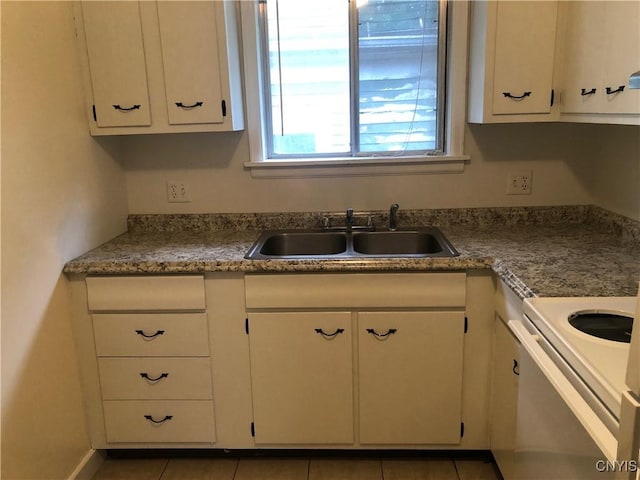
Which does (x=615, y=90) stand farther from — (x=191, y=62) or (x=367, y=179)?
(x=191, y=62)

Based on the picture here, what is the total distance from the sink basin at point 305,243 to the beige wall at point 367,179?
6.4 inches

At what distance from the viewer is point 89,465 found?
200 cm

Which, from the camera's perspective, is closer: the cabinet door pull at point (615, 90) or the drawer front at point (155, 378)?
the cabinet door pull at point (615, 90)

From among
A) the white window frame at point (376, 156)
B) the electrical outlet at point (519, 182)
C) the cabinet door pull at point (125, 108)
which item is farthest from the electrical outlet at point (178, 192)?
the electrical outlet at point (519, 182)

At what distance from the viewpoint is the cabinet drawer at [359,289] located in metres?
1.80

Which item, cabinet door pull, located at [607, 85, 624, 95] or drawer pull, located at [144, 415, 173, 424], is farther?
drawer pull, located at [144, 415, 173, 424]

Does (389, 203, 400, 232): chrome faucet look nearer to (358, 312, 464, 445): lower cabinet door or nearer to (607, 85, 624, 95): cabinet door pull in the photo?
(358, 312, 464, 445): lower cabinet door

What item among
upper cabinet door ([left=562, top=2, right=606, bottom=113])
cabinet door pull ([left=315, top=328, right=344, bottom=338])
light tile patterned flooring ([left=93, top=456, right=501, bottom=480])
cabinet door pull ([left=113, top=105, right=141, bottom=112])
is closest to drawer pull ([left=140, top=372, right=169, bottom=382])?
light tile patterned flooring ([left=93, top=456, right=501, bottom=480])

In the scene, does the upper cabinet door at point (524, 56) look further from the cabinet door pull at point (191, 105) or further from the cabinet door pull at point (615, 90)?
the cabinet door pull at point (191, 105)

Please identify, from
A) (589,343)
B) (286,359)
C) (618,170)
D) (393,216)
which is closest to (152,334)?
(286,359)

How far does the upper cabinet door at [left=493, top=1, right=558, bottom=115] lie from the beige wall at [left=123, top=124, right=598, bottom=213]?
0.29 meters

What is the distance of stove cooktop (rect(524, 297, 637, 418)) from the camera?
0.92 metres

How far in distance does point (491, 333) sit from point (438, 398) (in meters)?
0.32

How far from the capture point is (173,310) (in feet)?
6.18
